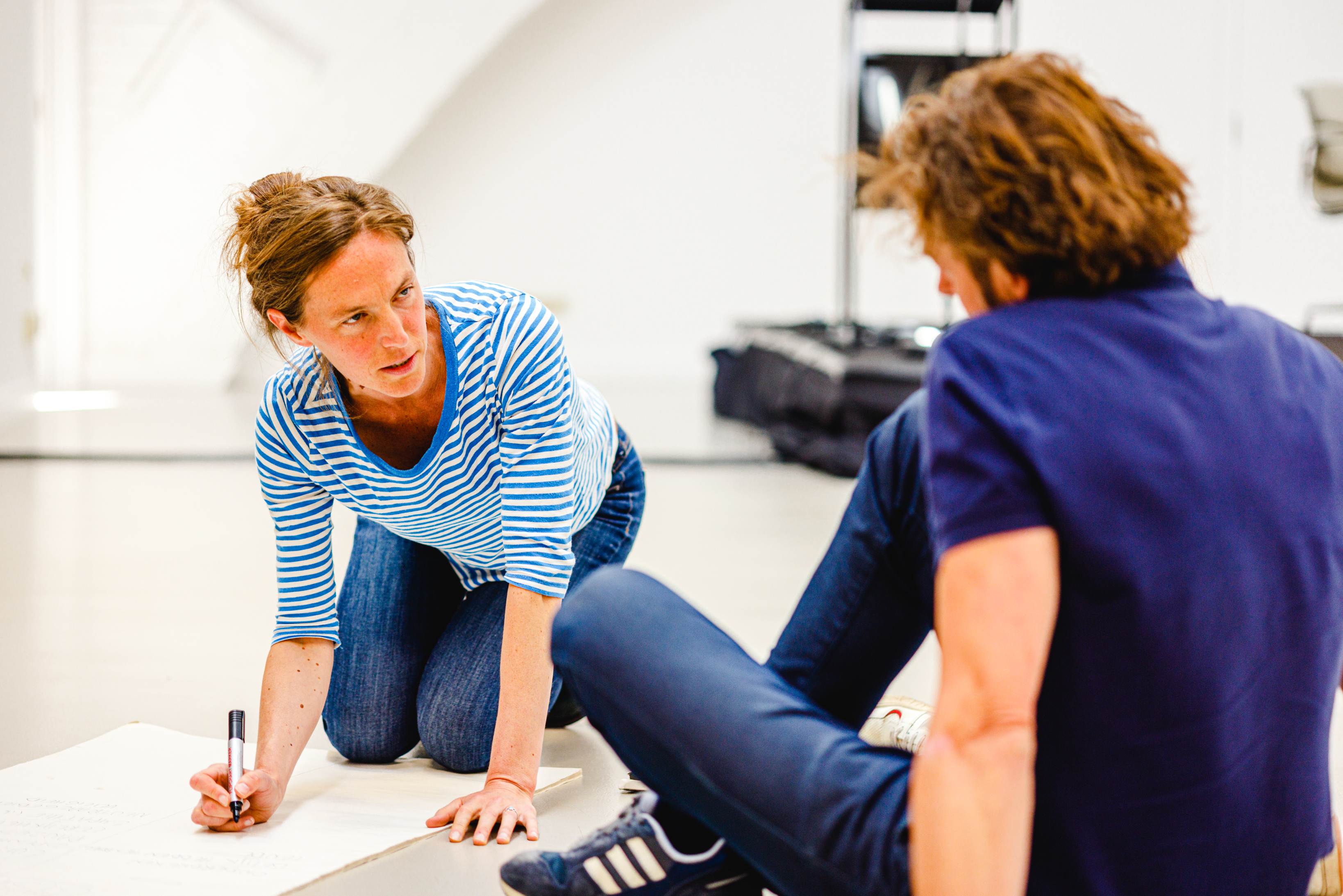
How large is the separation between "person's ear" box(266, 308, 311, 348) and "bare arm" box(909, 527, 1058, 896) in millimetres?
732

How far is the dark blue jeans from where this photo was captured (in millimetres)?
726

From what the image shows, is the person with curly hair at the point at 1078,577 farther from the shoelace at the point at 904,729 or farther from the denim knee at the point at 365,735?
the denim knee at the point at 365,735

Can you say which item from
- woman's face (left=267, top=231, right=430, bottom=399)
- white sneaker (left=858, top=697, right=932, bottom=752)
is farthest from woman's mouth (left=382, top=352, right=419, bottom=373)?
white sneaker (left=858, top=697, right=932, bottom=752)

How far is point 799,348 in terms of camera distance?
4.26 meters

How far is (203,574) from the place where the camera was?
2426mm

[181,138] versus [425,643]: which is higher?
[181,138]

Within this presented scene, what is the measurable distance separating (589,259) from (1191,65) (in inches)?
121

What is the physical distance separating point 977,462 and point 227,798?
0.85m

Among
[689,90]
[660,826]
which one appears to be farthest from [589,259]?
[660,826]

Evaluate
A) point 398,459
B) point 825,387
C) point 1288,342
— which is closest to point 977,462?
point 1288,342

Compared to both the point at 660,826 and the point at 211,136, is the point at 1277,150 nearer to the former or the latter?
the point at 211,136

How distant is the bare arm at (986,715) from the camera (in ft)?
1.94

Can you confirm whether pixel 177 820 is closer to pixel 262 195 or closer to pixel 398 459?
pixel 398 459

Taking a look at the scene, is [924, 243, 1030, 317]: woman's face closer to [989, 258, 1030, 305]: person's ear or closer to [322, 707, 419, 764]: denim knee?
[989, 258, 1030, 305]: person's ear
